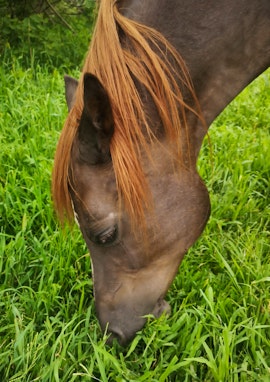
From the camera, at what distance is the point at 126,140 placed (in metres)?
1.67

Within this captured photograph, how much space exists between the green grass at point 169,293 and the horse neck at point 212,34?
2.50 feet

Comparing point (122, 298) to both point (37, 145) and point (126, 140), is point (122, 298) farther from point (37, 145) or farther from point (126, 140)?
point (37, 145)

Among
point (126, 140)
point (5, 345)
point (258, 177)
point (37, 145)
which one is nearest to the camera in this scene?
point (126, 140)

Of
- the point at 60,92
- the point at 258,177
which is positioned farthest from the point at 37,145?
the point at 258,177

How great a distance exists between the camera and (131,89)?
5.39 ft

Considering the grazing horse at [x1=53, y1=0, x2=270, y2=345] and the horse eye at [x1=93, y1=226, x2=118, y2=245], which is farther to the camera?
the horse eye at [x1=93, y1=226, x2=118, y2=245]

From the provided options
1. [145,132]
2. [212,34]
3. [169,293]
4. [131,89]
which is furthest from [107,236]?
[212,34]

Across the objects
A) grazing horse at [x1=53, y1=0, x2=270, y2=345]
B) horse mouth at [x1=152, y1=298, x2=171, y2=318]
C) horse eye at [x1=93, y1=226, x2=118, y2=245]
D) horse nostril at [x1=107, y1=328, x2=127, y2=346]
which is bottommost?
horse nostril at [x1=107, y1=328, x2=127, y2=346]

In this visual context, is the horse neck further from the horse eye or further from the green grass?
the green grass

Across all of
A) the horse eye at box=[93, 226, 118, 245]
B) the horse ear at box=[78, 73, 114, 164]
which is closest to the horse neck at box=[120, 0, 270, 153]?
the horse ear at box=[78, 73, 114, 164]

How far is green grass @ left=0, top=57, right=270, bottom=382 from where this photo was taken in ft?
6.11

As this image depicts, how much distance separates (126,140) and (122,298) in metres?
0.61

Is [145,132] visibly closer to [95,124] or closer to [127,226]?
[95,124]

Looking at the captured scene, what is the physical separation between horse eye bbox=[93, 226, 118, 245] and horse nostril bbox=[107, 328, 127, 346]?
36cm
